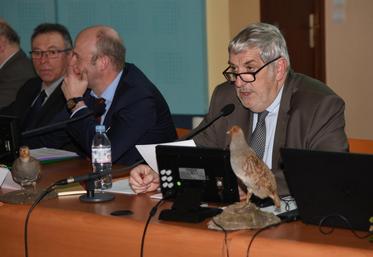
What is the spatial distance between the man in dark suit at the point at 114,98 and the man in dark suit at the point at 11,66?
47.6 inches

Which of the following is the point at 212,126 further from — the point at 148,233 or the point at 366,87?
the point at 366,87

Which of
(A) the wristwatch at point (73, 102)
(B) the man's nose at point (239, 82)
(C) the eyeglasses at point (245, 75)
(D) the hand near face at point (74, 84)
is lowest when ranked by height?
(A) the wristwatch at point (73, 102)

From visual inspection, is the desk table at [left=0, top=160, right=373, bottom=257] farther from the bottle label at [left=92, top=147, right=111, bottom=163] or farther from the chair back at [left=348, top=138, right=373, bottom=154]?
the chair back at [left=348, top=138, right=373, bottom=154]

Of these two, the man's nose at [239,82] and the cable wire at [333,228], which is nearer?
the cable wire at [333,228]

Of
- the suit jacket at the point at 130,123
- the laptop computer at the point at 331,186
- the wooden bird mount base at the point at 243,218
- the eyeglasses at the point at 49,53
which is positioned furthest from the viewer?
the eyeglasses at the point at 49,53

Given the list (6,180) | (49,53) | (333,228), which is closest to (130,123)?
(6,180)

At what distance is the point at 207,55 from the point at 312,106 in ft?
7.43

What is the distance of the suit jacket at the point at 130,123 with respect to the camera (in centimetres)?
326

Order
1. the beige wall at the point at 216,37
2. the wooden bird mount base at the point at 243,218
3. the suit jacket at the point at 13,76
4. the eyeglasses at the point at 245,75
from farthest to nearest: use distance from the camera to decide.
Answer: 1. the beige wall at the point at 216,37
2. the suit jacket at the point at 13,76
3. the eyeglasses at the point at 245,75
4. the wooden bird mount base at the point at 243,218

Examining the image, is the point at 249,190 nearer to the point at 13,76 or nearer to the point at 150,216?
the point at 150,216

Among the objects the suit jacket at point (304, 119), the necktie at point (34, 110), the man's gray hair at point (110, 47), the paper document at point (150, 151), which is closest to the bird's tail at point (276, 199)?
the suit jacket at point (304, 119)

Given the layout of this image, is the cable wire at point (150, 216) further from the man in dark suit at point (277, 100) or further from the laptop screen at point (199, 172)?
the man in dark suit at point (277, 100)

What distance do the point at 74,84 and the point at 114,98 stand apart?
0.22 meters

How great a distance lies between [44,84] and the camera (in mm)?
4320
